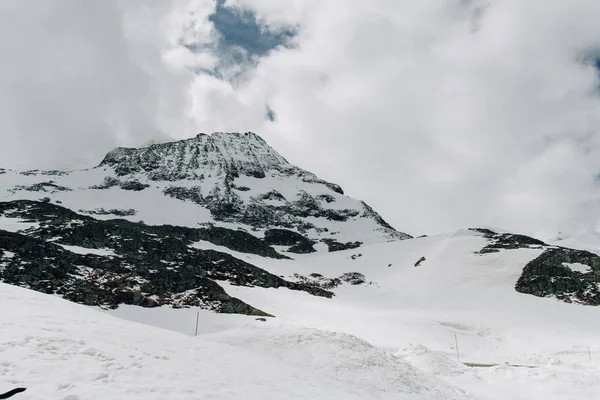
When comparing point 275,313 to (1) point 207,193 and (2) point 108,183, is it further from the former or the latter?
(2) point 108,183

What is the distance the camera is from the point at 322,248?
116312 millimetres

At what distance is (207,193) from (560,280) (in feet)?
370

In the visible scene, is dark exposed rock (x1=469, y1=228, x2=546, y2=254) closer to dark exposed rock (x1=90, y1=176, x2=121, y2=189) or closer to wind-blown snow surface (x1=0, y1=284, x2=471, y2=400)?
wind-blown snow surface (x1=0, y1=284, x2=471, y2=400)

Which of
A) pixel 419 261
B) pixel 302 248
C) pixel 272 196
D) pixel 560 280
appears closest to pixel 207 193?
pixel 272 196

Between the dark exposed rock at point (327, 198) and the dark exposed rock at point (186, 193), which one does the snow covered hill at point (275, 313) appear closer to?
the dark exposed rock at point (186, 193)

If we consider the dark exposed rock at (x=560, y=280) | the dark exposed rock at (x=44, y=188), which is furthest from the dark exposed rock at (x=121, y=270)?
the dark exposed rock at (x=44, y=188)

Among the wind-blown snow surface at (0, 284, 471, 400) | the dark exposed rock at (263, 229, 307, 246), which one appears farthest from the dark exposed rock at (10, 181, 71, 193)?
the wind-blown snow surface at (0, 284, 471, 400)

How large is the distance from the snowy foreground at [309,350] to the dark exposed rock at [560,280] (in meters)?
2.36

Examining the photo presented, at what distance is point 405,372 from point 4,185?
14312 centimetres

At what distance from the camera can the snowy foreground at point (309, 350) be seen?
9.04 meters

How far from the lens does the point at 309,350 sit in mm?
16344

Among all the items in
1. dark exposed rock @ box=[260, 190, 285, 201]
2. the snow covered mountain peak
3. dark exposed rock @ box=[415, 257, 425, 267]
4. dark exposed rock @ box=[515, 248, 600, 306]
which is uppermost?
the snow covered mountain peak

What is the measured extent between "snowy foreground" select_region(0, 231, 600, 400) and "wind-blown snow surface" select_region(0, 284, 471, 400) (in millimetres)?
47

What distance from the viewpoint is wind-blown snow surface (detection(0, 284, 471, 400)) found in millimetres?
8289
